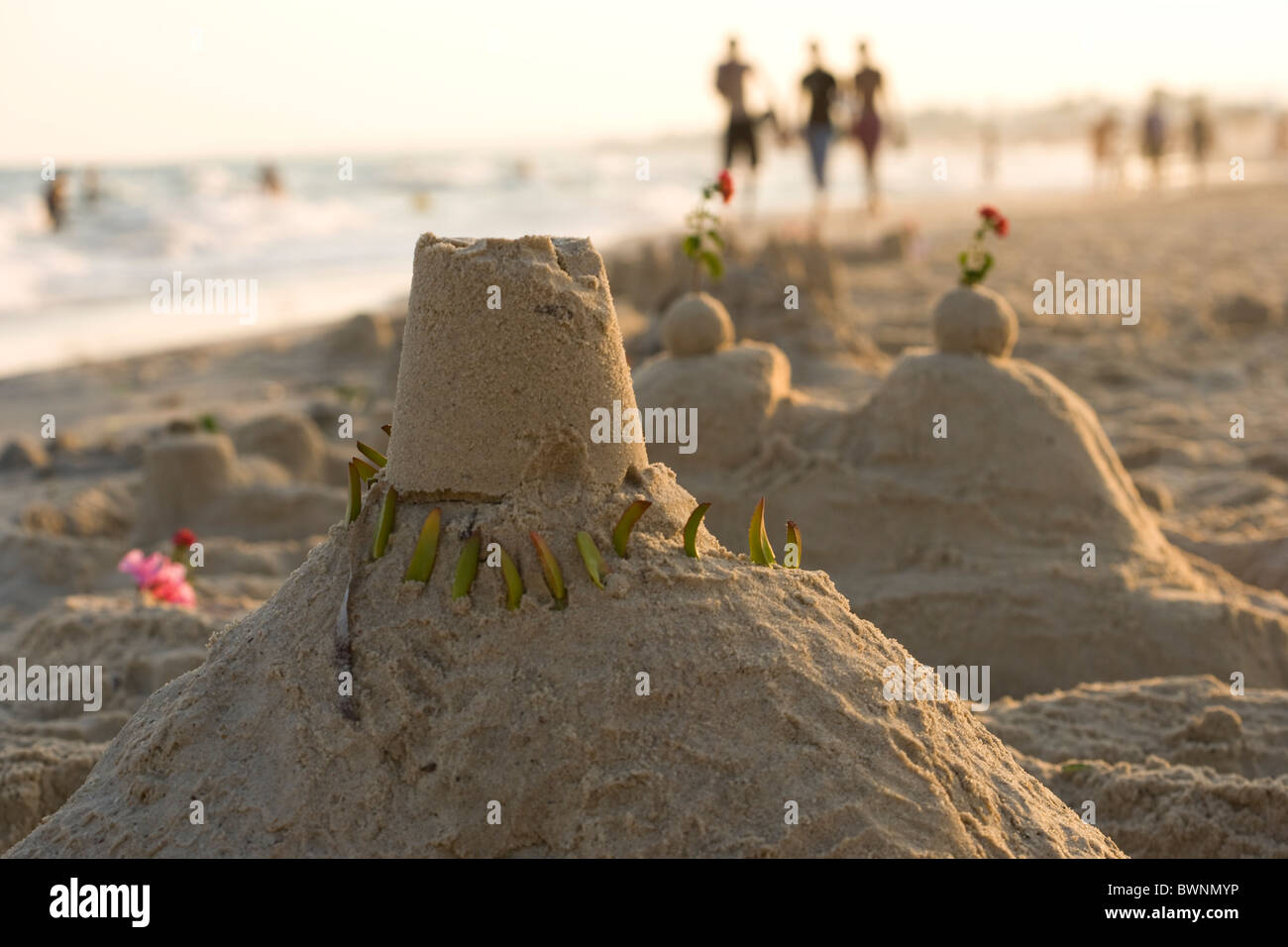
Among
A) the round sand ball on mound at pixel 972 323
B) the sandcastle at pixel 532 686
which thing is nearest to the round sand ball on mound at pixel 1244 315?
the round sand ball on mound at pixel 972 323

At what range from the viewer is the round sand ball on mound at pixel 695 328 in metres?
5.39

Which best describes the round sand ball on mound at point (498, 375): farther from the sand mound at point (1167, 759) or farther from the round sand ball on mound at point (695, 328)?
the round sand ball on mound at point (695, 328)

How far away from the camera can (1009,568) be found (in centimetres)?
498

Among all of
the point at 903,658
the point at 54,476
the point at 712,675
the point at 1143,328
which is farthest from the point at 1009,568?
the point at 1143,328

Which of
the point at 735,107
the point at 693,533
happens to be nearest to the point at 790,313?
the point at 735,107

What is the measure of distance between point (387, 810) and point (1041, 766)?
6.55 ft

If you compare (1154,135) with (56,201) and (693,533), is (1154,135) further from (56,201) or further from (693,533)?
(693,533)

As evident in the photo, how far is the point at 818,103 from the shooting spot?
545 inches

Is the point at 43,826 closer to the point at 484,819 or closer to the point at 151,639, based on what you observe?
the point at 484,819

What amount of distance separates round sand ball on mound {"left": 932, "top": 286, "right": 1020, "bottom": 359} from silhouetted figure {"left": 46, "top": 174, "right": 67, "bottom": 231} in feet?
69.9

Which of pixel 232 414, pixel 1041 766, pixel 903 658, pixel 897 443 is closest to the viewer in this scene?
pixel 903 658

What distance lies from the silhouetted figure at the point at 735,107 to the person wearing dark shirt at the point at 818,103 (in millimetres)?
1084

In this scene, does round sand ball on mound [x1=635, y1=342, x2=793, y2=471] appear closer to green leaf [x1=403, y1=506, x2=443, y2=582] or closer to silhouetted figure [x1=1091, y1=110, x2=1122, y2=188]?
green leaf [x1=403, y1=506, x2=443, y2=582]

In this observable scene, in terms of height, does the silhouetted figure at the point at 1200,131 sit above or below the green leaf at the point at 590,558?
above
